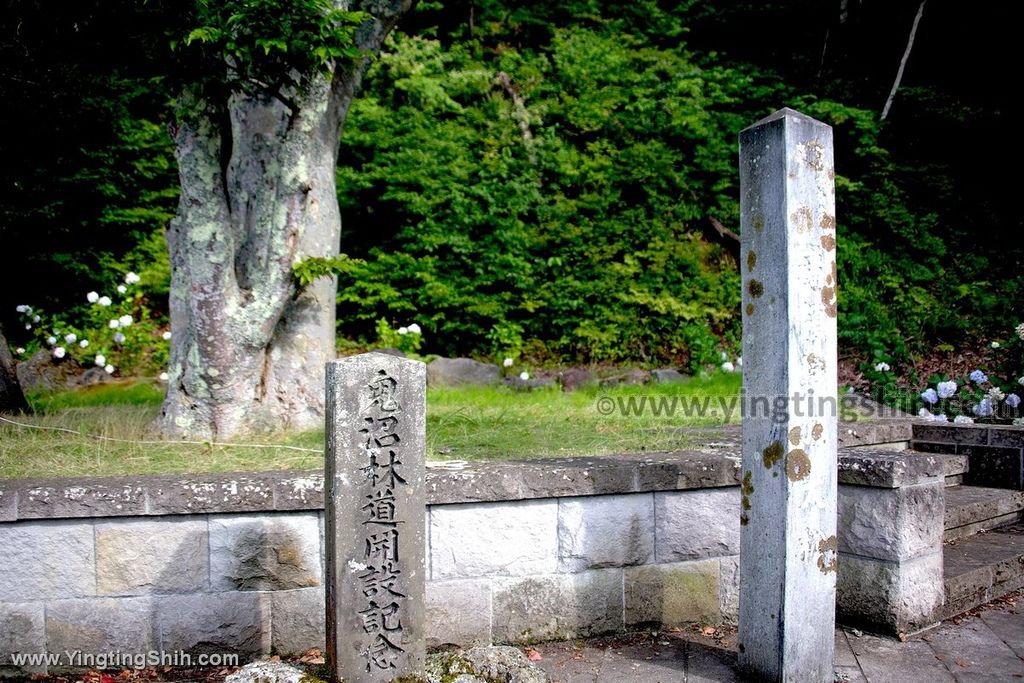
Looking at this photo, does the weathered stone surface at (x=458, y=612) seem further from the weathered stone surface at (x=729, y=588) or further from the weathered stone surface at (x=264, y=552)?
the weathered stone surface at (x=729, y=588)

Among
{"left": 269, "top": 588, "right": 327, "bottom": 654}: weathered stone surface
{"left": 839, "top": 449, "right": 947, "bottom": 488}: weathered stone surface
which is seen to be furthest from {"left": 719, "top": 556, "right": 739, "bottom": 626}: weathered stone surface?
{"left": 269, "top": 588, "right": 327, "bottom": 654}: weathered stone surface

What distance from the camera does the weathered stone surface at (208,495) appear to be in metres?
3.24

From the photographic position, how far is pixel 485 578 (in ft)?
11.5

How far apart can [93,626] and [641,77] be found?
9.46 metres

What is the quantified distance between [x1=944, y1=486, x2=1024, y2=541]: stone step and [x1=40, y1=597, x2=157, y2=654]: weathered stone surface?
4.17m

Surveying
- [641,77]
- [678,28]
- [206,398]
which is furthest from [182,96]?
[678,28]

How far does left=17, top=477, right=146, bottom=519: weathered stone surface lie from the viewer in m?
3.17

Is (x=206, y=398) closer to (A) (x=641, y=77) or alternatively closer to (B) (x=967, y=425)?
(B) (x=967, y=425)

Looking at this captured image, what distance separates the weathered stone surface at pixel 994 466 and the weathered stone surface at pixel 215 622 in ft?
15.3

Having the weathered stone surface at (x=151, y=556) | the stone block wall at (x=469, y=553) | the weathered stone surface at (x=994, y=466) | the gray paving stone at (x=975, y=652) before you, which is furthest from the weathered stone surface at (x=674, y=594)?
the weathered stone surface at (x=994, y=466)

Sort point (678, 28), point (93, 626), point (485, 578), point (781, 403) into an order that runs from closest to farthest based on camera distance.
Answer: point (781, 403)
point (93, 626)
point (485, 578)
point (678, 28)

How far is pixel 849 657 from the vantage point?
3383mm

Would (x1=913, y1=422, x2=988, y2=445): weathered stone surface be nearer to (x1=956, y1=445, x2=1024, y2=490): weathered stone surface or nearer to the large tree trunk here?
(x1=956, y1=445, x2=1024, y2=490): weathered stone surface

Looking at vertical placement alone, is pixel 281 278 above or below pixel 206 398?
above
